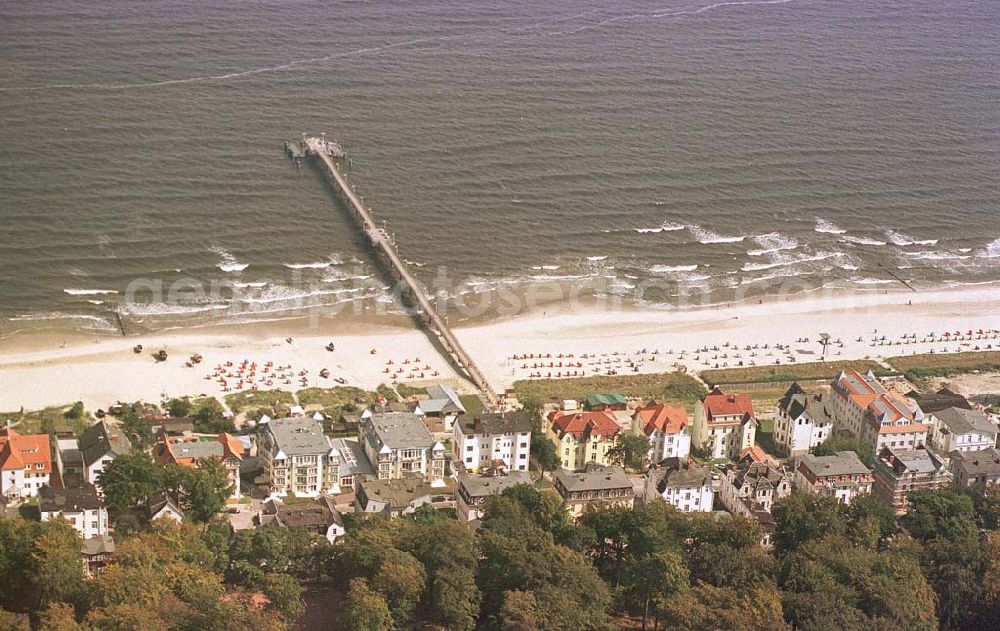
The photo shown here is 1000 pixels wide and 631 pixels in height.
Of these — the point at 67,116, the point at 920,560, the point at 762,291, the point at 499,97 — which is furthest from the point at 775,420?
the point at 67,116

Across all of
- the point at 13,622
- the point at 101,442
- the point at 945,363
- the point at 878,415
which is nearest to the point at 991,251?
the point at 945,363

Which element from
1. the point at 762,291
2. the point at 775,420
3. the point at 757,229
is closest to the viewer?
the point at 775,420

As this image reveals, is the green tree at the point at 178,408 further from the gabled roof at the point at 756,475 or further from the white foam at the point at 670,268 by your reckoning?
the white foam at the point at 670,268

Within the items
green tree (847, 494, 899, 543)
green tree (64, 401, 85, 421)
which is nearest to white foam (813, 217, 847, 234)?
green tree (847, 494, 899, 543)

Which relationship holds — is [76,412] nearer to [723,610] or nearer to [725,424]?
[725,424]

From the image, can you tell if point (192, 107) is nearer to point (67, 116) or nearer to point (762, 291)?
point (67, 116)

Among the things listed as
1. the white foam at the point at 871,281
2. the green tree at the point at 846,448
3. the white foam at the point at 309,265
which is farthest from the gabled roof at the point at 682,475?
the white foam at the point at 871,281
